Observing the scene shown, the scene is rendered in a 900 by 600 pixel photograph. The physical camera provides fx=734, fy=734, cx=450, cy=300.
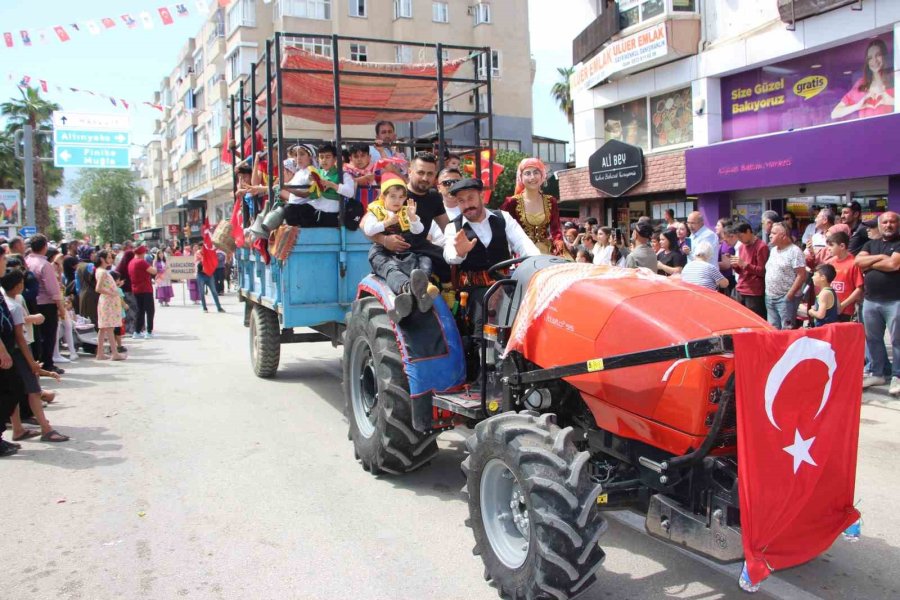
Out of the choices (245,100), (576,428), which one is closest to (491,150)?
(245,100)

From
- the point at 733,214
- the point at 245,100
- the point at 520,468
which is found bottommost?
the point at 520,468

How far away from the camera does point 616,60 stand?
59.4ft

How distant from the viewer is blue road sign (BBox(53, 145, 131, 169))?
2772 centimetres

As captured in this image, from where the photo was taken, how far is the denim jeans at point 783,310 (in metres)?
8.49

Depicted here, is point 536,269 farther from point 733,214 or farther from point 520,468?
point 733,214

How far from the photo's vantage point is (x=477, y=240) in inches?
191

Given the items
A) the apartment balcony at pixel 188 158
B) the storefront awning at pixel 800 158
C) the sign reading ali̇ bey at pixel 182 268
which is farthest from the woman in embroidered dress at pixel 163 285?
the apartment balcony at pixel 188 158

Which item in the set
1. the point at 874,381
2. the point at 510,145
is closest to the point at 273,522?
the point at 874,381

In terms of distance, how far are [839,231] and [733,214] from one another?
315 inches

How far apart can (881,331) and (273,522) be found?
6.80 metres

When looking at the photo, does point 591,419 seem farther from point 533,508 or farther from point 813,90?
point 813,90

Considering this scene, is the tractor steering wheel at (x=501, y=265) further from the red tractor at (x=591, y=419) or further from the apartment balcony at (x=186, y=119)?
the apartment balcony at (x=186, y=119)

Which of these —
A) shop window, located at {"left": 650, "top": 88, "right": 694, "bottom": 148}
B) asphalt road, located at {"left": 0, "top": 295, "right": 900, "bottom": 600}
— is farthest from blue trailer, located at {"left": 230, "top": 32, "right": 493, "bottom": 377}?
shop window, located at {"left": 650, "top": 88, "right": 694, "bottom": 148}

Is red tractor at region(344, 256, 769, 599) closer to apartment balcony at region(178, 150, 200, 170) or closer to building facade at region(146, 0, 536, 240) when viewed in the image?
building facade at region(146, 0, 536, 240)
